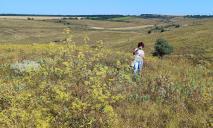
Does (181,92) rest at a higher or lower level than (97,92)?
lower

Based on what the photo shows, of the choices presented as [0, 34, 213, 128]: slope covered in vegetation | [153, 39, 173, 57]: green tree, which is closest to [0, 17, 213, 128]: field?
[0, 34, 213, 128]: slope covered in vegetation

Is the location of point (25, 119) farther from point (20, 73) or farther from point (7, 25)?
point (7, 25)

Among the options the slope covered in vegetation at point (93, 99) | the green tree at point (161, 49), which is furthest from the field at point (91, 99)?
the green tree at point (161, 49)

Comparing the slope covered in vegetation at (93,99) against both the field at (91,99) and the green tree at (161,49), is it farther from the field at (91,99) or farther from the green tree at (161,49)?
the green tree at (161,49)

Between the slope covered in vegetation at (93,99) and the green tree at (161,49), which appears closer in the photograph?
the slope covered in vegetation at (93,99)

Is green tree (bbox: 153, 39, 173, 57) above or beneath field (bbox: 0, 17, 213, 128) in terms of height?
beneath

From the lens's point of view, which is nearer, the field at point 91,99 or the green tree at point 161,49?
the field at point 91,99

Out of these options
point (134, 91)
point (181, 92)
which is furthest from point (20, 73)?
point (181, 92)

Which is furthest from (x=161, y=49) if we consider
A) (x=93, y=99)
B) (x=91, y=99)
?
(x=93, y=99)

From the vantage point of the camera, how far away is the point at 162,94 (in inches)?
596

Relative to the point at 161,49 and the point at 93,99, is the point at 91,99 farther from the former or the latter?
the point at 161,49

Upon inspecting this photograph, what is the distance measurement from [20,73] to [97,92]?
910 centimetres

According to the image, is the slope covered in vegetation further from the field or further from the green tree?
the green tree

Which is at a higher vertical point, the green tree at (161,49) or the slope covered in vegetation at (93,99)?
the slope covered in vegetation at (93,99)
